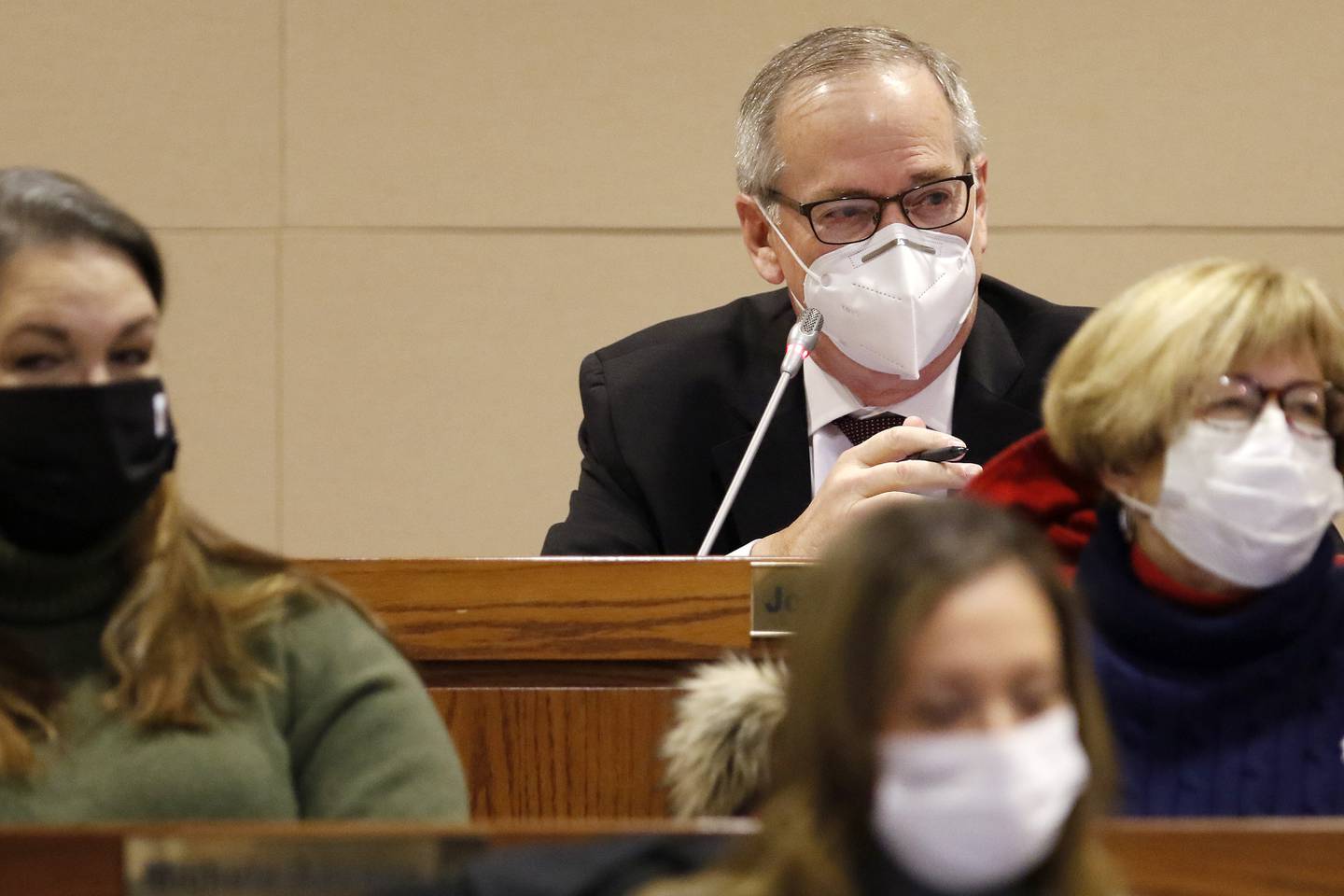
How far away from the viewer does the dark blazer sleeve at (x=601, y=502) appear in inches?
81.0

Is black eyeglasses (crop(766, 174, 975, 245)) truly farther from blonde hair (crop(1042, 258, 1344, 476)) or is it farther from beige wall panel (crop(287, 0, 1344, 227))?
beige wall panel (crop(287, 0, 1344, 227))

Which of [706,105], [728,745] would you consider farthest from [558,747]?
[706,105]

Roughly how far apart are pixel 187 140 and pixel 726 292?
3.42 ft

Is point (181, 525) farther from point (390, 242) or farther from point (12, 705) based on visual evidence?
point (390, 242)

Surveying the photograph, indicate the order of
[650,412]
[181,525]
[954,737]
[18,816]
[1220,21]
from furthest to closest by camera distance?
[1220,21] → [650,412] → [181,525] → [18,816] → [954,737]

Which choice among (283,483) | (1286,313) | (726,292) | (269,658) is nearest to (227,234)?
(283,483)

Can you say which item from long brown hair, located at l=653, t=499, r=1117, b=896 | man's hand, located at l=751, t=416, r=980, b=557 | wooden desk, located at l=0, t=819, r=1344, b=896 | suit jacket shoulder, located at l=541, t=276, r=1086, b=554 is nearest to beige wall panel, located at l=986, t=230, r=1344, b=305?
suit jacket shoulder, located at l=541, t=276, r=1086, b=554

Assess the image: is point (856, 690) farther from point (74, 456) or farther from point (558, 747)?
point (558, 747)

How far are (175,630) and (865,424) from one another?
105 cm

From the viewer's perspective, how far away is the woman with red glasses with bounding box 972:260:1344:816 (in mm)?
1200

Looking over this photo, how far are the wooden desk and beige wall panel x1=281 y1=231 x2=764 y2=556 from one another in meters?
2.22

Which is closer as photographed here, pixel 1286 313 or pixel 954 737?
pixel 954 737

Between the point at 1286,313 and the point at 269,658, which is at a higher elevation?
the point at 1286,313

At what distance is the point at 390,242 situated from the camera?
3139 millimetres
